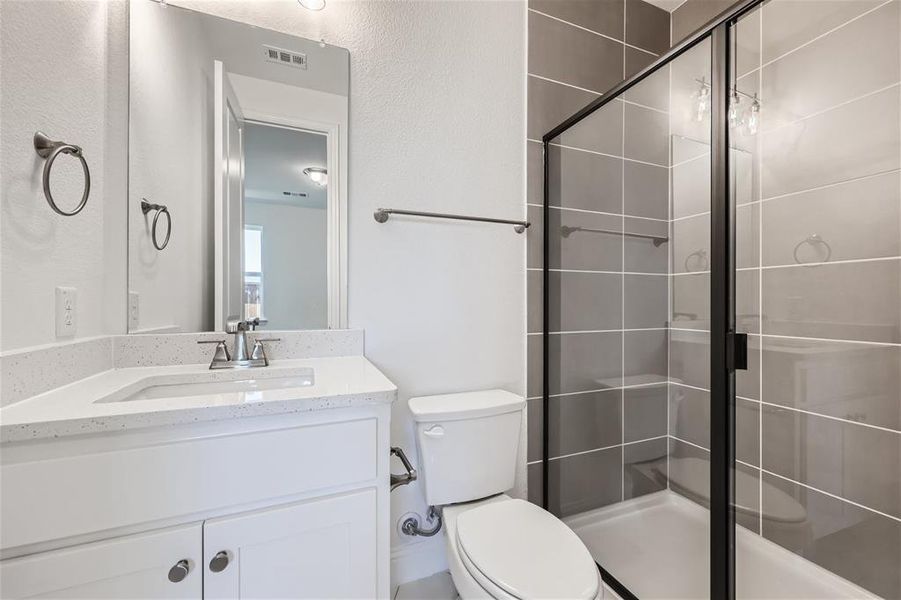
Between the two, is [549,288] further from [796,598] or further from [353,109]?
[796,598]

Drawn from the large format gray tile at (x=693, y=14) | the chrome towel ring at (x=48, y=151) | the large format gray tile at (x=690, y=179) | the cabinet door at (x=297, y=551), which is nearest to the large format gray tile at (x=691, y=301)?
the large format gray tile at (x=690, y=179)

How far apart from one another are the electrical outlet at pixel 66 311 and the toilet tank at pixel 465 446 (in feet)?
3.06

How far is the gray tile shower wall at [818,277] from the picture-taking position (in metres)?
1.11

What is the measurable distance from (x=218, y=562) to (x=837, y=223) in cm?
186

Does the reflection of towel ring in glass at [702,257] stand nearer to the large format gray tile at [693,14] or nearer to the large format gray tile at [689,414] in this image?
the large format gray tile at [689,414]

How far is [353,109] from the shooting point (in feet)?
4.58

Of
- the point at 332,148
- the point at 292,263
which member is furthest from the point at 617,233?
the point at 292,263

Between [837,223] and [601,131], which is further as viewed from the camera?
[601,131]

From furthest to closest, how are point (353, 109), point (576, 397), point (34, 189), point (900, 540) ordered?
point (576, 397)
point (353, 109)
point (900, 540)
point (34, 189)

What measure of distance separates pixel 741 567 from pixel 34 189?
7.01 ft

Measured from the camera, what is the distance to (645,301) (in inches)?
58.0

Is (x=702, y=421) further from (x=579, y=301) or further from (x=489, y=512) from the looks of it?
(x=489, y=512)

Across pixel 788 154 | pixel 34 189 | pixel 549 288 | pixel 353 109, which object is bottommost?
pixel 549 288

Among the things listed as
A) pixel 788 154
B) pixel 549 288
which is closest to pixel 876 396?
pixel 788 154
